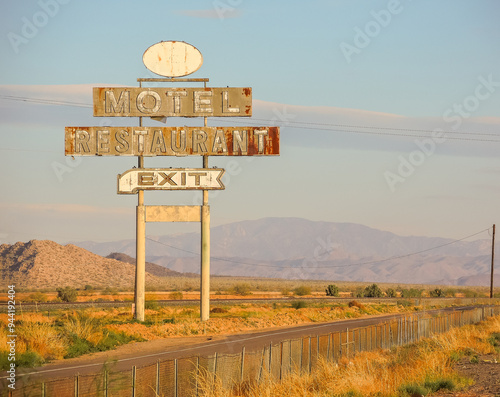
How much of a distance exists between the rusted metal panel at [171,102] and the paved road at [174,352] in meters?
12.2

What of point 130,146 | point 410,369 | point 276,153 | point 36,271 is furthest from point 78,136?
point 36,271

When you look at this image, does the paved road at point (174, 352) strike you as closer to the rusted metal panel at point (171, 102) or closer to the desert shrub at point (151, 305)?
the desert shrub at point (151, 305)

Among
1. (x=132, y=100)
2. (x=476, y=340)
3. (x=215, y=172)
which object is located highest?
(x=132, y=100)

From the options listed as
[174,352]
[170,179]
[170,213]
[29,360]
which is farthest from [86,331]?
[170,179]

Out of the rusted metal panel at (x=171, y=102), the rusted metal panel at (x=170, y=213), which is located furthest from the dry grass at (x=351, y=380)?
the rusted metal panel at (x=171, y=102)

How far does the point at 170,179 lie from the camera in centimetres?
4025

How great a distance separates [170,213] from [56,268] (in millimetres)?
95745

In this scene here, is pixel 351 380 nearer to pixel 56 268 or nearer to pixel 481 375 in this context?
pixel 481 375

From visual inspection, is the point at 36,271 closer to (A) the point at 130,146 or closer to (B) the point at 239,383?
(A) the point at 130,146

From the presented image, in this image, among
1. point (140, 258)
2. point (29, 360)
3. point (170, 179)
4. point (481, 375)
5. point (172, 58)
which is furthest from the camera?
point (172, 58)

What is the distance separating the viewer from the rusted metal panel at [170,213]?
3969cm

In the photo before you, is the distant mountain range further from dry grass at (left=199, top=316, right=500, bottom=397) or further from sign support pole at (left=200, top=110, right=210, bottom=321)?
dry grass at (left=199, top=316, right=500, bottom=397)

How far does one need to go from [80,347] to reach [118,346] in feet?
10.0

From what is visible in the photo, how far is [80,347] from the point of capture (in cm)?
2986
